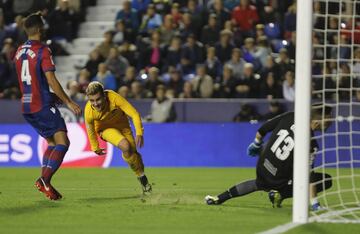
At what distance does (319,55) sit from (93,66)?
5.33 metres

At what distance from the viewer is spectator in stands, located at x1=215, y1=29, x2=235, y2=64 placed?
2030 cm

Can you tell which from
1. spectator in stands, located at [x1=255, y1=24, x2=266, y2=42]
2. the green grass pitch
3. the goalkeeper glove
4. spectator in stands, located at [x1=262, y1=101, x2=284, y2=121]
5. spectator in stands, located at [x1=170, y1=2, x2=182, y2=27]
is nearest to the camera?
the green grass pitch

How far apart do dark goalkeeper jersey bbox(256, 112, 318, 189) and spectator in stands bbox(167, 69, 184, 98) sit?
31.9 feet

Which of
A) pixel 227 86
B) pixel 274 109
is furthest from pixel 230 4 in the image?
pixel 274 109

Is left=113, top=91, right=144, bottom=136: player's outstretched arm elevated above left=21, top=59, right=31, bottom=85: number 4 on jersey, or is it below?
below

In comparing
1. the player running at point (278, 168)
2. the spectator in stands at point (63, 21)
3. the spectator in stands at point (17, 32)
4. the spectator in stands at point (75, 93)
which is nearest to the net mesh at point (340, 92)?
the player running at point (278, 168)

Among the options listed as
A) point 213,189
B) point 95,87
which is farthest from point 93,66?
point 95,87

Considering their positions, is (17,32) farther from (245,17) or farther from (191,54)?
(245,17)

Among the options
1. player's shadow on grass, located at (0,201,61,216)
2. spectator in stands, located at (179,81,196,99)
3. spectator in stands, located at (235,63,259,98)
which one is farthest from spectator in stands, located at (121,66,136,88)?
player's shadow on grass, located at (0,201,61,216)

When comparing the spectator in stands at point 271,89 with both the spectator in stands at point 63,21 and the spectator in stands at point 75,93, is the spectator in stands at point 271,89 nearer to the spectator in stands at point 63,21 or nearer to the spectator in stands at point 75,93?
the spectator in stands at point 75,93

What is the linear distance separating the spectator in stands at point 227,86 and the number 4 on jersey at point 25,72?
29.4 ft

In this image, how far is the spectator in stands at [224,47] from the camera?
20297 millimetres

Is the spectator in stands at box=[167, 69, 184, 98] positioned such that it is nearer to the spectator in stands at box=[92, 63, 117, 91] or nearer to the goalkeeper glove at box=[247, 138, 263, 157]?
the spectator in stands at box=[92, 63, 117, 91]

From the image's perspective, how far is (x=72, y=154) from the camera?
18.5 m
